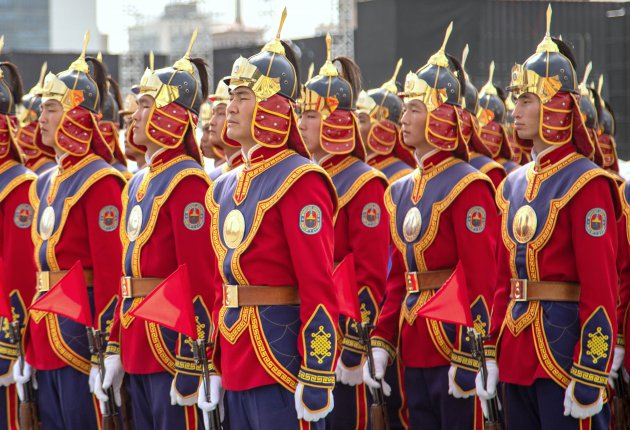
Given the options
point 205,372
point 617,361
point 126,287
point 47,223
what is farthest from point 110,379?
point 617,361

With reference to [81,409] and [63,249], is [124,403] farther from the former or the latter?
[63,249]

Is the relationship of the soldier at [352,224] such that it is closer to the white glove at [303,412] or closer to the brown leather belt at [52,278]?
the brown leather belt at [52,278]

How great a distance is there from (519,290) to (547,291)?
0.15 m

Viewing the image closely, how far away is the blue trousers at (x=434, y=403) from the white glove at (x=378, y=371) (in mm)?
126

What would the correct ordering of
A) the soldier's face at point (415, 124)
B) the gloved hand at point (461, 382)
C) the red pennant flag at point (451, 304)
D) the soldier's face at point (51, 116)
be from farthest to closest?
the soldier's face at point (51, 116) → the soldier's face at point (415, 124) → the gloved hand at point (461, 382) → the red pennant flag at point (451, 304)

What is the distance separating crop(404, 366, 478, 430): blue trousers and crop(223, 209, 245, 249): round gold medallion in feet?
5.39

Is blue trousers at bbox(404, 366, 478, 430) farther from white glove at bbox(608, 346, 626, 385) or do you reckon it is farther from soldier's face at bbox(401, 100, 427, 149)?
soldier's face at bbox(401, 100, 427, 149)

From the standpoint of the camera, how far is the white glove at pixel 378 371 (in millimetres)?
6500

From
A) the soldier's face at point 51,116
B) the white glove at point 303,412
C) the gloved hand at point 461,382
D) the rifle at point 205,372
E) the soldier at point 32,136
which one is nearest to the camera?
the white glove at point 303,412

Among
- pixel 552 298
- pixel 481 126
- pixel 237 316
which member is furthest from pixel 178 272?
pixel 481 126

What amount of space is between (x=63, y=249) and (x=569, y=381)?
3.03 m

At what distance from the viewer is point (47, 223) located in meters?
7.04

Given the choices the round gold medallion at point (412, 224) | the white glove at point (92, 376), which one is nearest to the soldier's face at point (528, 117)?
the round gold medallion at point (412, 224)

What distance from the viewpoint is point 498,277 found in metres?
5.93
